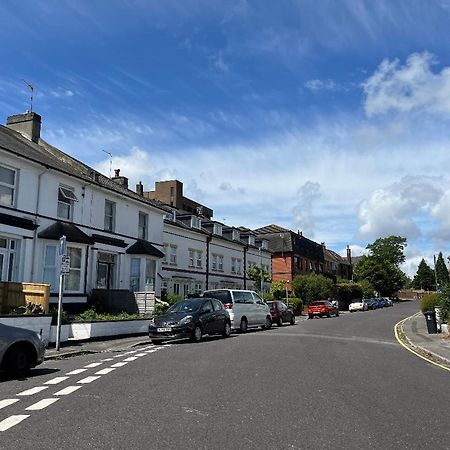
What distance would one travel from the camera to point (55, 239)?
22781 mm

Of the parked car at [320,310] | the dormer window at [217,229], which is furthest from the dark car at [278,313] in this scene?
the dormer window at [217,229]

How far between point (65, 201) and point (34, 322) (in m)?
9.30

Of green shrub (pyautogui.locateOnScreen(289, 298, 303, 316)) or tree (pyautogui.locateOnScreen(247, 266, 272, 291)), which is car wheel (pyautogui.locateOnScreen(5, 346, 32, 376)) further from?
green shrub (pyautogui.locateOnScreen(289, 298, 303, 316))

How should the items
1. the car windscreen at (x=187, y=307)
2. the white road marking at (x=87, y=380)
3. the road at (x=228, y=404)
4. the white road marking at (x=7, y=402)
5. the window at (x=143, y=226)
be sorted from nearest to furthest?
the road at (x=228, y=404)
the white road marking at (x=7, y=402)
the white road marking at (x=87, y=380)
the car windscreen at (x=187, y=307)
the window at (x=143, y=226)

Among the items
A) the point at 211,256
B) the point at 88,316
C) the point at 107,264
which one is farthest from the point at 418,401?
the point at 211,256

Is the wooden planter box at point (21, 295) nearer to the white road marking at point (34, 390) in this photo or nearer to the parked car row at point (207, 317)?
the parked car row at point (207, 317)

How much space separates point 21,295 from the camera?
18.7 meters

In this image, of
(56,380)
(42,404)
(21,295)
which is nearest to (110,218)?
(21,295)

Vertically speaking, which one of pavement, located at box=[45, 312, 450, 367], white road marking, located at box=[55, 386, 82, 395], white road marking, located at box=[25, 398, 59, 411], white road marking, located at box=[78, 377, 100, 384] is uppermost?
pavement, located at box=[45, 312, 450, 367]

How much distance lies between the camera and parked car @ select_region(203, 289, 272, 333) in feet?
77.0

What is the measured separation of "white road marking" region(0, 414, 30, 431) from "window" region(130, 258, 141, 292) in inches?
871

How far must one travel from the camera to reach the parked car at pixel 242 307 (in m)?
23.5

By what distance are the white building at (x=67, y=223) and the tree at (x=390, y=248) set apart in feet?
315

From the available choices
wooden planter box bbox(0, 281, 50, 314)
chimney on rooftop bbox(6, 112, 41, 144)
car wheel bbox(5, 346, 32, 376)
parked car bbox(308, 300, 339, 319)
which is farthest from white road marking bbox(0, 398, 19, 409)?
parked car bbox(308, 300, 339, 319)
